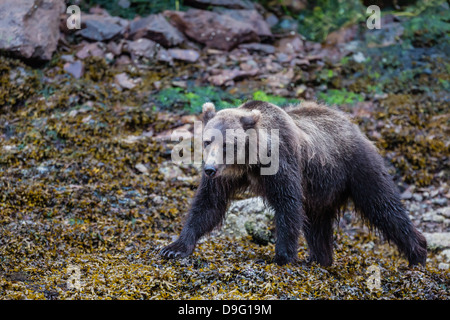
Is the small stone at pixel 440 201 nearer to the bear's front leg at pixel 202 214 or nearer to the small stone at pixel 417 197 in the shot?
the small stone at pixel 417 197

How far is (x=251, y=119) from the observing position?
19.4 feet

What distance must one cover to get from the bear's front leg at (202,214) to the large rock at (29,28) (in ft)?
18.2

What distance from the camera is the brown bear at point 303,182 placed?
599cm

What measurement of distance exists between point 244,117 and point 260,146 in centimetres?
40

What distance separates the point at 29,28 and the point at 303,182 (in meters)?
6.44

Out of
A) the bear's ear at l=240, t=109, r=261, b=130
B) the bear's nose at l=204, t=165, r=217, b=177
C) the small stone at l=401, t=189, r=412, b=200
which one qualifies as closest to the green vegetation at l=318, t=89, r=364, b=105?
the small stone at l=401, t=189, r=412, b=200

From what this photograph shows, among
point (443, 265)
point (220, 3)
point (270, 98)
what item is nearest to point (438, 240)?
point (443, 265)

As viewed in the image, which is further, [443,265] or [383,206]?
[443,265]

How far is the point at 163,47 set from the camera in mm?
11164

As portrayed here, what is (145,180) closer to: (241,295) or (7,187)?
(7,187)

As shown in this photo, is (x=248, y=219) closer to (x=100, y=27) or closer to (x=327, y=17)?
(x=100, y=27)

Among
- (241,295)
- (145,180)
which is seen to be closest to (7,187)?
(145,180)

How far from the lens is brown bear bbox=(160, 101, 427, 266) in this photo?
5988mm

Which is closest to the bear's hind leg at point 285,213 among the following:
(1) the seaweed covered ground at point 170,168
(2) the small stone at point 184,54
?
(1) the seaweed covered ground at point 170,168
